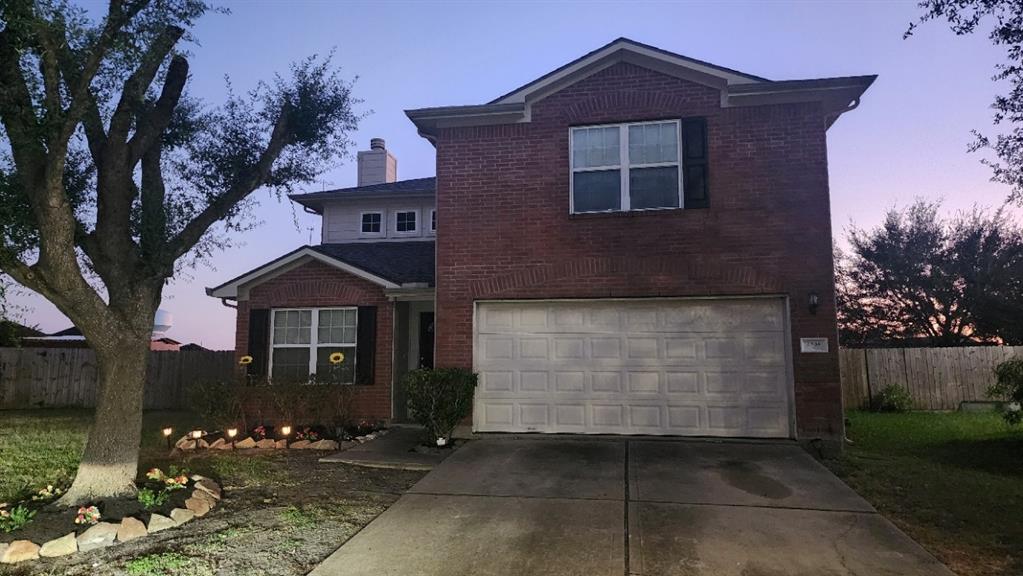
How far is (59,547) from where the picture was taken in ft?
16.2

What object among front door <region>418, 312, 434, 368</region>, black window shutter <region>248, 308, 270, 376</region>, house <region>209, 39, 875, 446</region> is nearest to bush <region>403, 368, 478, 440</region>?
house <region>209, 39, 875, 446</region>

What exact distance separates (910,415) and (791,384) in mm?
7639

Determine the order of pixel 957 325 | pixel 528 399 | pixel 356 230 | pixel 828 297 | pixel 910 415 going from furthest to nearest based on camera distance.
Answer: pixel 957 325 < pixel 356 230 < pixel 910 415 < pixel 528 399 < pixel 828 297

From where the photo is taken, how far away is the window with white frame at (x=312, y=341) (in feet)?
38.3

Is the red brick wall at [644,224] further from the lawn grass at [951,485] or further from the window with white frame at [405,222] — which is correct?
the window with white frame at [405,222]

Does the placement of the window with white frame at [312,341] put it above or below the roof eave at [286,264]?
below

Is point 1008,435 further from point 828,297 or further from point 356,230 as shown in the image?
point 356,230

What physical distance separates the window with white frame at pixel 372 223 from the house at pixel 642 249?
5.69m

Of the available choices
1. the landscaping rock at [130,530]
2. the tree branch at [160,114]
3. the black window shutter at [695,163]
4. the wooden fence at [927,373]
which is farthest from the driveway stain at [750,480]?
the wooden fence at [927,373]

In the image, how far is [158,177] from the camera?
711cm

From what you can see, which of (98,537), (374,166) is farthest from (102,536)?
(374,166)

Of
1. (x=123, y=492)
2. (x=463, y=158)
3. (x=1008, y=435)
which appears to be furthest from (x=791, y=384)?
(x=123, y=492)

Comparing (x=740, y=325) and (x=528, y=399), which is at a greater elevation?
(x=740, y=325)

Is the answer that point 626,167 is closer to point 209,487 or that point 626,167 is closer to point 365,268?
point 365,268
